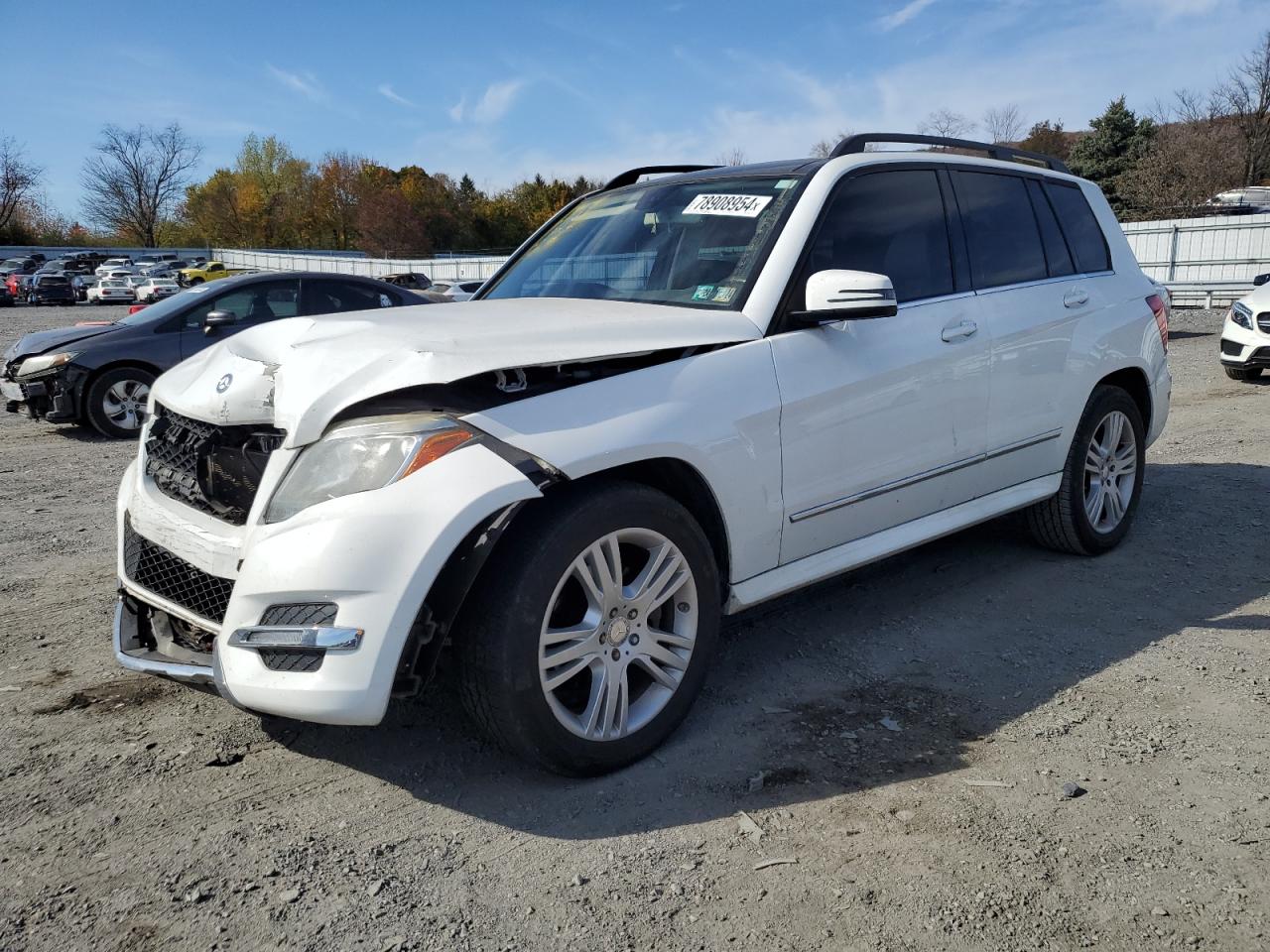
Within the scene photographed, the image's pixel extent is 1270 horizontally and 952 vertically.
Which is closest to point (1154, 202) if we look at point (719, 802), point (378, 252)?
point (719, 802)

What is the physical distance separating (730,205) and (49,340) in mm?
8389

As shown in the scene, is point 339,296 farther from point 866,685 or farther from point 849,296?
point 866,685

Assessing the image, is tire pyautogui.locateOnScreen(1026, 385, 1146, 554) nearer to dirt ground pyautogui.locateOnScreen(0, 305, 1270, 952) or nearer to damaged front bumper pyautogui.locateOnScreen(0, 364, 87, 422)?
dirt ground pyautogui.locateOnScreen(0, 305, 1270, 952)

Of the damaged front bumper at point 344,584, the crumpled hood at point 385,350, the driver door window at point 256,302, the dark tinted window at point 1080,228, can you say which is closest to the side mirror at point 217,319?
the driver door window at point 256,302

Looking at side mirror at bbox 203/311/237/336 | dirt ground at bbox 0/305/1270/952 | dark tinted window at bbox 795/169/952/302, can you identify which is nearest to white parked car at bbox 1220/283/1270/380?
dirt ground at bbox 0/305/1270/952

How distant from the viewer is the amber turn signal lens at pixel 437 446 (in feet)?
8.55

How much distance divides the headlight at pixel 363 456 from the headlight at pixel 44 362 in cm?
800

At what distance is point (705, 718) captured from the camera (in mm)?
3383

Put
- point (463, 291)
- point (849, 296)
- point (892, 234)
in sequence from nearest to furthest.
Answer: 1. point (849, 296)
2. point (892, 234)
3. point (463, 291)

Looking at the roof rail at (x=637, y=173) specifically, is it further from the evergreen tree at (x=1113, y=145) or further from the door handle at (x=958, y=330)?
the evergreen tree at (x=1113, y=145)

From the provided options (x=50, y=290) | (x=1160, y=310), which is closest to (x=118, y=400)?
(x=1160, y=310)

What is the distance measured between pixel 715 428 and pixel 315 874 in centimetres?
169

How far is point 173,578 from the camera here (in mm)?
3039

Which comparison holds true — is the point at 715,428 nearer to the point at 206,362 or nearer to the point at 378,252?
the point at 206,362
